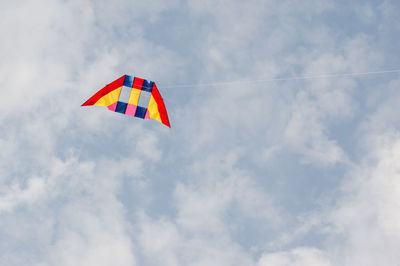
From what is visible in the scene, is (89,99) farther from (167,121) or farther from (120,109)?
(167,121)

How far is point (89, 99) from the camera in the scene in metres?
21.3

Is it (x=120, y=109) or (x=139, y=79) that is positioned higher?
(x=139, y=79)

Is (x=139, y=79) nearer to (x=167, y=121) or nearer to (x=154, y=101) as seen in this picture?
(x=154, y=101)

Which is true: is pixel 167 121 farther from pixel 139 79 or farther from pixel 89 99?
pixel 89 99

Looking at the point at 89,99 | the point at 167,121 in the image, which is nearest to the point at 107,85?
the point at 89,99

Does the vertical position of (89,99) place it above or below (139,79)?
below

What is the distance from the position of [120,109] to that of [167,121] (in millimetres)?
3278

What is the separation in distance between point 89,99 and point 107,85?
1.42 m

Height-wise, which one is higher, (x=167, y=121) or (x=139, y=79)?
(x=139, y=79)

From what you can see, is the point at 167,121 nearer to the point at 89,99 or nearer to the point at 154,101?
the point at 154,101

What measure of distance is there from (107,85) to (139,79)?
2073 mm

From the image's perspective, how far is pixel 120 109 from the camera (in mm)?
21734

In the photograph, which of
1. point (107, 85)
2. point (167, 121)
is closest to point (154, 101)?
point (167, 121)

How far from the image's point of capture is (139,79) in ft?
70.1
